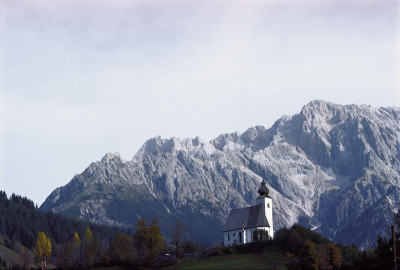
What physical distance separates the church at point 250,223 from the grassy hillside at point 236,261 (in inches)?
909

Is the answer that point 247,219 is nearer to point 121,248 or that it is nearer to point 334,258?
point 121,248

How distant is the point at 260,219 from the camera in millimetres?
178000

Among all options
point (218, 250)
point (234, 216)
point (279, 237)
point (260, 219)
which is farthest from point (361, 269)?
point (234, 216)

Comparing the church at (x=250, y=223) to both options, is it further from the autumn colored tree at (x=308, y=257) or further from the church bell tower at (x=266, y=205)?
the autumn colored tree at (x=308, y=257)

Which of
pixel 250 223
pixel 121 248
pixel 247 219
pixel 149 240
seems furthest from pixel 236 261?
pixel 121 248

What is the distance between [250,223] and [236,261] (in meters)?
37.0

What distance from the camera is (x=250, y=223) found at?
180m

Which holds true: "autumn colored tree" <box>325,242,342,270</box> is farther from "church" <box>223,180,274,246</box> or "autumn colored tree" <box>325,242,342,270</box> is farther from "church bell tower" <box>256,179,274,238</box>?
"church bell tower" <box>256,179,274,238</box>

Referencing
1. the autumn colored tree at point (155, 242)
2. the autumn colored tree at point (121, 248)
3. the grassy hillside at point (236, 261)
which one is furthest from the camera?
the autumn colored tree at point (121, 248)

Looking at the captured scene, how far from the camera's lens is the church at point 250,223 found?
177 meters

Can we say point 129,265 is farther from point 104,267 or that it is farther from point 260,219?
point 260,219

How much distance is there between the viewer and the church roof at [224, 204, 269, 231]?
178 meters

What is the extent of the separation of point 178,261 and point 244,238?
34287mm

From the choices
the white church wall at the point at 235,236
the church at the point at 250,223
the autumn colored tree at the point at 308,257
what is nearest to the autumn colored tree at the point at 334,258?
the autumn colored tree at the point at 308,257
